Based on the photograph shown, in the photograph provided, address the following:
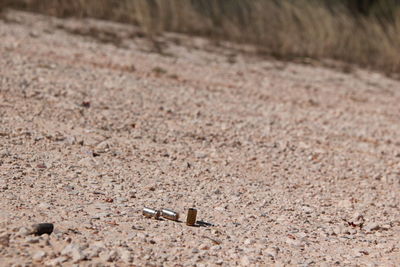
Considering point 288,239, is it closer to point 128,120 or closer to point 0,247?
point 0,247

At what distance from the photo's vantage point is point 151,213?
3930mm

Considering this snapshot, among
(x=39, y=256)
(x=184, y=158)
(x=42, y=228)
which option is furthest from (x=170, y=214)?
(x=184, y=158)

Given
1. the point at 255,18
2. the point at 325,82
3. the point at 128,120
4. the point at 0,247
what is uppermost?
the point at 255,18

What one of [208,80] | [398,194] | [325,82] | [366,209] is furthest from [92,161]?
[325,82]

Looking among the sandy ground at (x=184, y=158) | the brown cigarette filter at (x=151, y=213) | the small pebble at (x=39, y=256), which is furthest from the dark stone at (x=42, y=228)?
the brown cigarette filter at (x=151, y=213)

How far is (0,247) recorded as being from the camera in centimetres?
326

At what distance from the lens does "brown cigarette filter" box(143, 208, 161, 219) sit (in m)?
3.93

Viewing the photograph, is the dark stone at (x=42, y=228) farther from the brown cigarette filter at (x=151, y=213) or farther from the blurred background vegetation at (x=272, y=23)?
the blurred background vegetation at (x=272, y=23)

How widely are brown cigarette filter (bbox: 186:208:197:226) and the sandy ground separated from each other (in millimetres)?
42

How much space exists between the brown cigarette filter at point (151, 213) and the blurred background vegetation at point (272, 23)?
6.65 m

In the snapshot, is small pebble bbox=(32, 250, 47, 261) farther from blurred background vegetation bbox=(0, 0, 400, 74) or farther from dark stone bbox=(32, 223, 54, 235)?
blurred background vegetation bbox=(0, 0, 400, 74)

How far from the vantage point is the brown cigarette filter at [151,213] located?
3.93m

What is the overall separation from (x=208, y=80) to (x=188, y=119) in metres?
1.73

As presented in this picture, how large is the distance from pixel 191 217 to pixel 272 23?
8050mm
